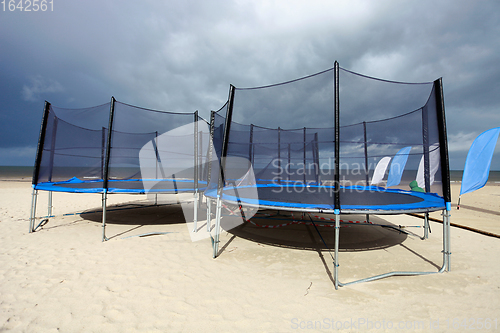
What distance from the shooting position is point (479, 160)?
143 inches

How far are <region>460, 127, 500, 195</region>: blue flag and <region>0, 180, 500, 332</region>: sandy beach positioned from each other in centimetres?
88

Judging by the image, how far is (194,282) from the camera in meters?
2.00

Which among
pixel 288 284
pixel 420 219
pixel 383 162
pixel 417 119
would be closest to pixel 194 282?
pixel 288 284

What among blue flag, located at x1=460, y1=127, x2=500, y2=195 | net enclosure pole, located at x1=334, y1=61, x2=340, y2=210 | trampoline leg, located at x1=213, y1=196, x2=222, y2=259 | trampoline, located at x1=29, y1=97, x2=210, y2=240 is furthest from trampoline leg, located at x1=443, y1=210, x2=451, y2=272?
trampoline, located at x1=29, y1=97, x2=210, y2=240

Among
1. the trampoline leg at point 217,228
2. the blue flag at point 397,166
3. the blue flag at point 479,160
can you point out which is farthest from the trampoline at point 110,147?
the blue flag at point 397,166

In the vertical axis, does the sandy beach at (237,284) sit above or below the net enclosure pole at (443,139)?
below

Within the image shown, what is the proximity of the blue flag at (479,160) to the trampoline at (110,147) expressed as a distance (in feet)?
15.0

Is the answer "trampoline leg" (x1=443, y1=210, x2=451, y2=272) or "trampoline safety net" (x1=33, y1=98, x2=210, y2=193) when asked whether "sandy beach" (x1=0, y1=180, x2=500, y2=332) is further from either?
"trampoline safety net" (x1=33, y1=98, x2=210, y2=193)

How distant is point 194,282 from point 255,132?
6284 millimetres

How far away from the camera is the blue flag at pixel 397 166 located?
17.7 feet

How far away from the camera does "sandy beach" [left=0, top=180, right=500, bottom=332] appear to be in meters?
1.49

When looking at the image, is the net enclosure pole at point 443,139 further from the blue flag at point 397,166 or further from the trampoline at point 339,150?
the blue flag at point 397,166

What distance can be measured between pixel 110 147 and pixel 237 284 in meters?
2.59

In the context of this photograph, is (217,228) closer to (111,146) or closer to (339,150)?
(339,150)
